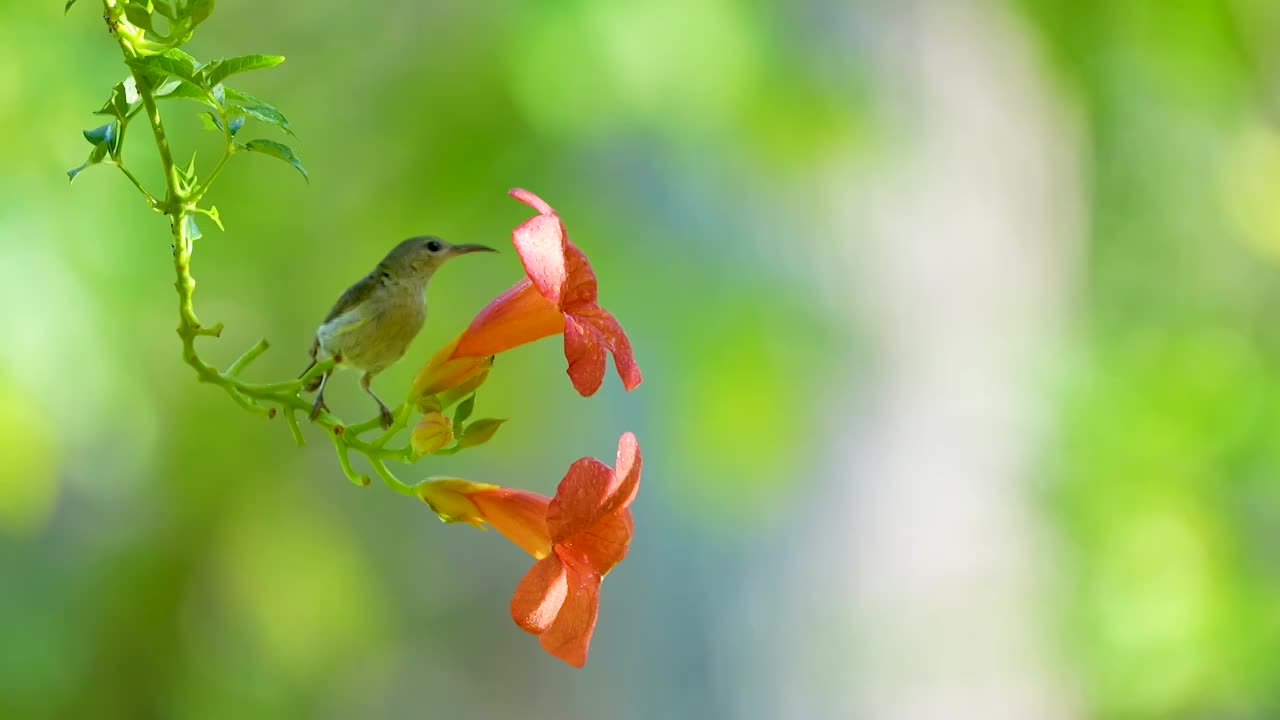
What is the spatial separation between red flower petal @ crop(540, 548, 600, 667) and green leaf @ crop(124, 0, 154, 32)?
793mm

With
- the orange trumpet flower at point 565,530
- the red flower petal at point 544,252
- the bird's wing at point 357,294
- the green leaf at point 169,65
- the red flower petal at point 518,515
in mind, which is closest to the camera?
the green leaf at point 169,65

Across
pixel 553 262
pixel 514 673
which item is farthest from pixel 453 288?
pixel 553 262

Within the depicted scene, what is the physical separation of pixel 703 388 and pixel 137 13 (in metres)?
5.33

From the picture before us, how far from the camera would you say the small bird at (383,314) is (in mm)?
1851

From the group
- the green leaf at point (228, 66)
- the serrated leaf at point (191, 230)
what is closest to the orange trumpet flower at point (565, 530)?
the serrated leaf at point (191, 230)

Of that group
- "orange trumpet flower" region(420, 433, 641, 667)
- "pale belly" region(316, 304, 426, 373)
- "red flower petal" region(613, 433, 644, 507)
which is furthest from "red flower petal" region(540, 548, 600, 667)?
"pale belly" region(316, 304, 426, 373)

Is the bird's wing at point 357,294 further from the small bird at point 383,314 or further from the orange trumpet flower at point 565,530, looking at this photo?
the orange trumpet flower at point 565,530

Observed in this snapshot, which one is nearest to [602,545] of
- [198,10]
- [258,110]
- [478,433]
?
[478,433]

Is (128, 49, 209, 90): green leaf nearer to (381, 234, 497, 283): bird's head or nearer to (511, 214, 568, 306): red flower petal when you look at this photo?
(511, 214, 568, 306): red flower petal

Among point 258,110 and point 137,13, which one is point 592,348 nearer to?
point 258,110

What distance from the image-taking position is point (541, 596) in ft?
4.73

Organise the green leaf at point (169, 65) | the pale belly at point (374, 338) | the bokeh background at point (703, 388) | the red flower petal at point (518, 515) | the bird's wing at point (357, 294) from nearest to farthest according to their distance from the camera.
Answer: the green leaf at point (169, 65) → the red flower petal at point (518, 515) → the pale belly at point (374, 338) → the bird's wing at point (357, 294) → the bokeh background at point (703, 388)

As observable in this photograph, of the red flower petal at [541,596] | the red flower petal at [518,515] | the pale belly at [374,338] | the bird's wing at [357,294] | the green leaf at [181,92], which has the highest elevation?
the bird's wing at [357,294]

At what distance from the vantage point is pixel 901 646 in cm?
753
